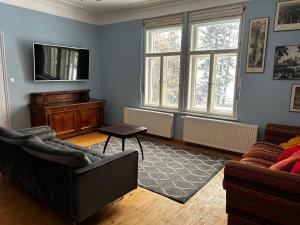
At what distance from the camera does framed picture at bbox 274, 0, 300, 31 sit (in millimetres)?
3205

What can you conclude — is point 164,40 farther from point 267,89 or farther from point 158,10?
point 267,89

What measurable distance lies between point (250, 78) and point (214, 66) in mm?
702

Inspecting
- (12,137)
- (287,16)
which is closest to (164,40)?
Result: (287,16)

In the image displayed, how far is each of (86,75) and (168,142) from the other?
2615mm

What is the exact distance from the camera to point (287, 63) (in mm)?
3348

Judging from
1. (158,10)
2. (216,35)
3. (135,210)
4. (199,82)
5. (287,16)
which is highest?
(158,10)

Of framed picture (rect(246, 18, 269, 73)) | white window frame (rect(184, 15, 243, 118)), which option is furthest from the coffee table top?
framed picture (rect(246, 18, 269, 73))

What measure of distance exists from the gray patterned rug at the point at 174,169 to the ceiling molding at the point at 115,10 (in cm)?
275

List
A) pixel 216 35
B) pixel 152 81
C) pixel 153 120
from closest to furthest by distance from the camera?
pixel 216 35
pixel 153 120
pixel 152 81

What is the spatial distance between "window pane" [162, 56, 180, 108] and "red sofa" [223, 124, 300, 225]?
294cm

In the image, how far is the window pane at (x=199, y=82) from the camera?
424 cm

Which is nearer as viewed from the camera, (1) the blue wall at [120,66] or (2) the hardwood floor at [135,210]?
(2) the hardwood floor at [135,210]

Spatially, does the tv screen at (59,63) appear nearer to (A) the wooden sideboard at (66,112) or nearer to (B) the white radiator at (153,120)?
(A) the wooden sideboard at (66,112)

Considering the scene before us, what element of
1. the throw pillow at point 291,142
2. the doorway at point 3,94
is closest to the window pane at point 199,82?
the throw pillow at point 291,142
